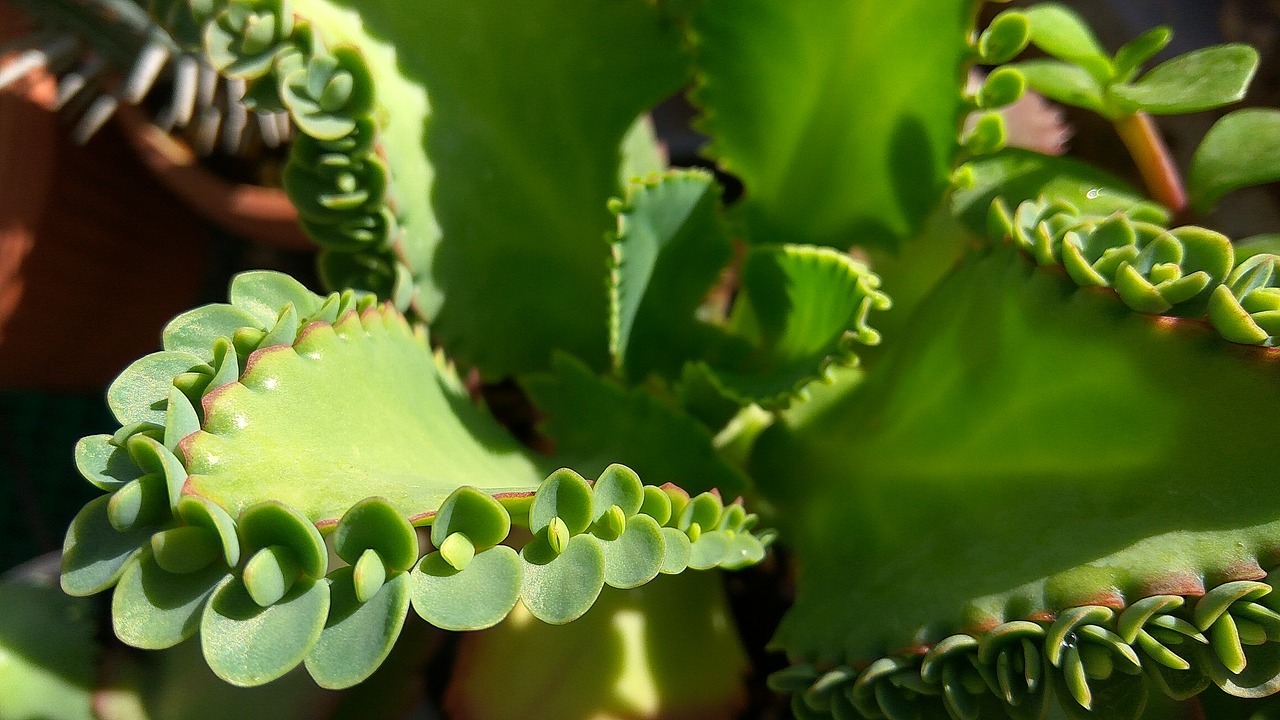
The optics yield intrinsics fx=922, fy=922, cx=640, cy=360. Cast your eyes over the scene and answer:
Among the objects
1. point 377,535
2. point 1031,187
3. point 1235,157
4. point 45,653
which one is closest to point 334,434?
point 377,535

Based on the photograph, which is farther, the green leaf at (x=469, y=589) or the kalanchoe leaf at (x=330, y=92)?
the kalanchoe leaf at (x=330, y=92)

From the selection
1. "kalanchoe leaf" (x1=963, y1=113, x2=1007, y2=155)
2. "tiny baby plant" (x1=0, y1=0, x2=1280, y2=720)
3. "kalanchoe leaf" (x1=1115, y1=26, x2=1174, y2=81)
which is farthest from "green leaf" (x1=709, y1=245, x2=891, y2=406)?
"kalanchoe leaf" (x1=1115, y1=26, x2=1174, y2=81)

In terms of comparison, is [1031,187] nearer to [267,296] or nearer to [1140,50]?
[1140,50]

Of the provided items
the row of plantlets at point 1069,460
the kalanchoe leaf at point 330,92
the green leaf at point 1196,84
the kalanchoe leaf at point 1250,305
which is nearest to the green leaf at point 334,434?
the kalanchoe leaf at point 330,92

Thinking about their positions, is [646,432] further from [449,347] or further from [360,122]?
[360,122]

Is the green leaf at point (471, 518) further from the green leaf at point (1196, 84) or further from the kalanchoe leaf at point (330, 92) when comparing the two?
the green leaf at point (1196, 84)

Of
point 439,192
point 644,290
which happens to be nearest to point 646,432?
point 644,290
